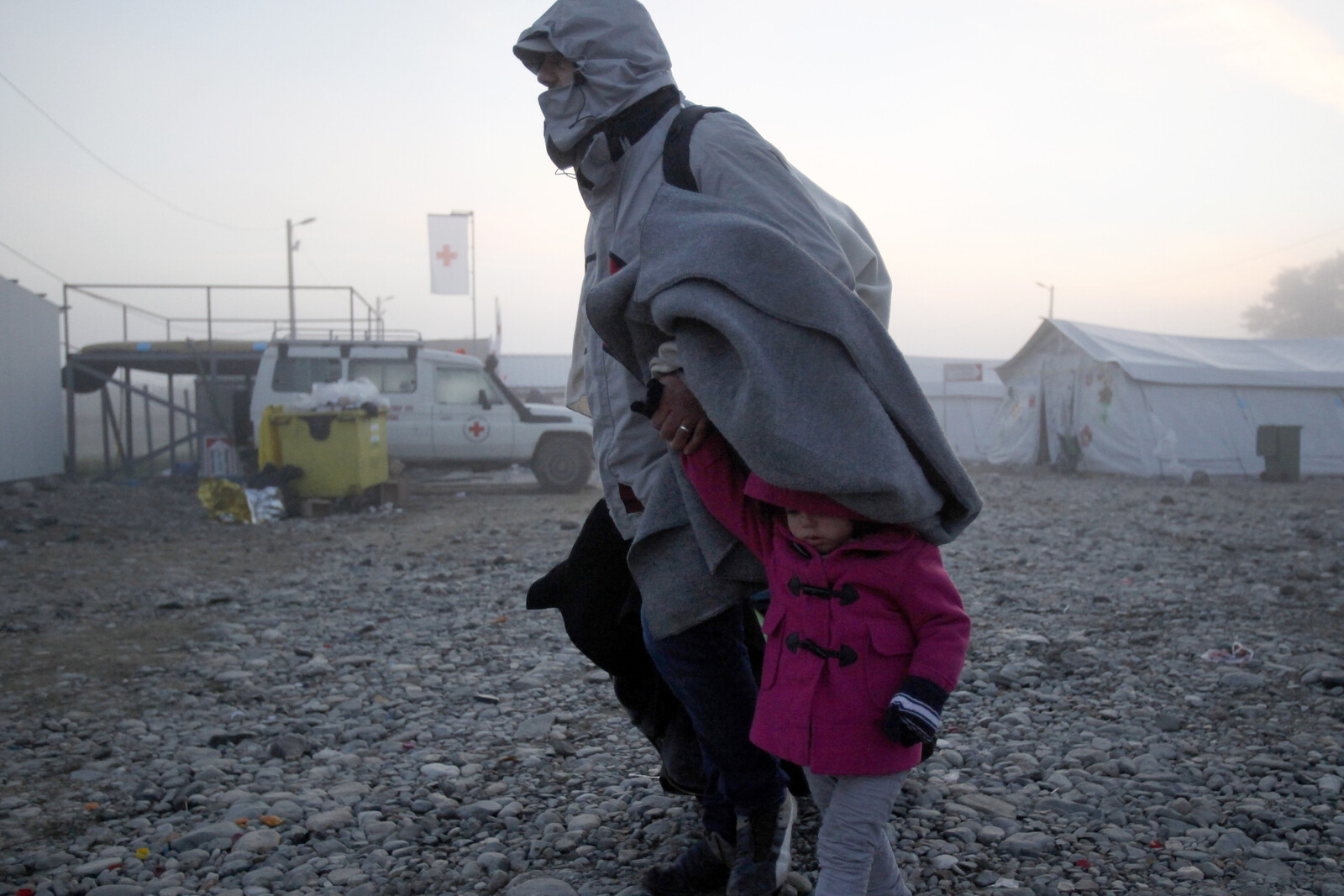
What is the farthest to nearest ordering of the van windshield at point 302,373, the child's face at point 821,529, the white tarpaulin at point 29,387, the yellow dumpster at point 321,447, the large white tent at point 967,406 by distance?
the large white tent at point 967,406, the white tarpaulin at point 29,387, the van windshield at point 302,373, the yellow dumpster at point 321,447, the child's face at point 821,529

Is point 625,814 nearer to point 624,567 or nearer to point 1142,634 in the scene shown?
point 624,567

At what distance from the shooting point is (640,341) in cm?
170

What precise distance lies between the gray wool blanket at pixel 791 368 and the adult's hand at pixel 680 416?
6 centimetres

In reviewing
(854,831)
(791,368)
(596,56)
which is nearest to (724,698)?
(854,831)

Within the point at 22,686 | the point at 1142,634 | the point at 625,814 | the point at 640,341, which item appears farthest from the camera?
the point at 1142,634

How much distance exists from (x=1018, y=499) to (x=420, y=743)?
11.1m

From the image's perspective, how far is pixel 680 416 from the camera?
65.2 inches

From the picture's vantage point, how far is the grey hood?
1826mm

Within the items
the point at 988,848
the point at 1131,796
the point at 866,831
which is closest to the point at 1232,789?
the point at 1131,796

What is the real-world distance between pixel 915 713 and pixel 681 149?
110 centimetres

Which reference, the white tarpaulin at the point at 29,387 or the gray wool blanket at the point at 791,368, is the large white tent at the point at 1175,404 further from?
the white tarpaulin at the point at 29,387

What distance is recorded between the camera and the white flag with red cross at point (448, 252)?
88.4 feet

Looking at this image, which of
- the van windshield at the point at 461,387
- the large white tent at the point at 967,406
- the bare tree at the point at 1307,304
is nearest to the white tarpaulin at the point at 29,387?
the van windshield at the point at 461,387

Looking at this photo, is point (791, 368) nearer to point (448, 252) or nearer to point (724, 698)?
point (724, 698)
